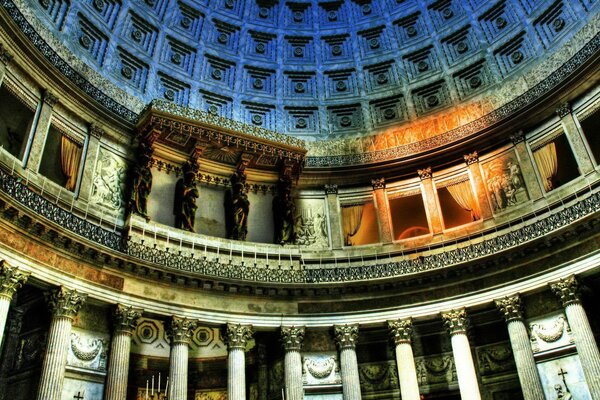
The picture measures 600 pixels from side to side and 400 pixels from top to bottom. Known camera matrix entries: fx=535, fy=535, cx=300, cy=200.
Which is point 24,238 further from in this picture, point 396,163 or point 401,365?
point 396,163

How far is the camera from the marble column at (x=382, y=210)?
72.4ft

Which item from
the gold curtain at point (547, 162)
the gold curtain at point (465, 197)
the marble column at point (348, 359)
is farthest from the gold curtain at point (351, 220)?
the gold curtain at point (547, 162)

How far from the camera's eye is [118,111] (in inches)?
794

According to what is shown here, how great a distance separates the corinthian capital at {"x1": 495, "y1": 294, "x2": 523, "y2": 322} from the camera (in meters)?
17.6

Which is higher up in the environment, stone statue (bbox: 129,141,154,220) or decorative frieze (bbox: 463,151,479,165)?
decorative frieze (bbox: 463,151,479,165)

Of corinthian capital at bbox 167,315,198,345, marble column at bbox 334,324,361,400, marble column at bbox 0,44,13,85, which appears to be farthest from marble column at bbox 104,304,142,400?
marble column at bbox 0,44,13,85

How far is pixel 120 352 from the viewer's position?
52.0 ft

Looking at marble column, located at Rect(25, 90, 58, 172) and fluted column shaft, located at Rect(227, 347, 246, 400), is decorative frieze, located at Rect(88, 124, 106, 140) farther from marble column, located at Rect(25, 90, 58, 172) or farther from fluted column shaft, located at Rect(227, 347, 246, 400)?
fluted column shaft, located at Rect(227, 347, 246, 400)

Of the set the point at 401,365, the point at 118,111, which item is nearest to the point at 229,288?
the point at 401,365

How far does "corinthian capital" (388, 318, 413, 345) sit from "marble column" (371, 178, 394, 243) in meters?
3.92

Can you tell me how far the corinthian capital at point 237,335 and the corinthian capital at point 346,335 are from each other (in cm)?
312

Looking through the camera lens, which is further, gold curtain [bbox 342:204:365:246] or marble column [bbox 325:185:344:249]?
gold curtain [bbox 342:204:365:246]

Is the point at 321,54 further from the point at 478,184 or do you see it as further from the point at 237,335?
the point at 237,335

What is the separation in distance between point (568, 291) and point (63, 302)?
15098 millimetres
